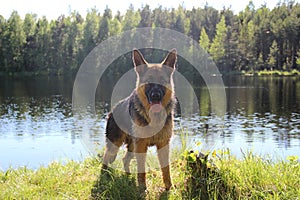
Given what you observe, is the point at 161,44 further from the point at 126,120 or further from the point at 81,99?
the point at 126,120

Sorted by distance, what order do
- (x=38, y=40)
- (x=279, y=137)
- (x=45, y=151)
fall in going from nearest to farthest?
(x=45, y=151) < (x=279, y=137) < (x=38, y=40)

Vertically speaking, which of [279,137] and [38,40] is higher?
[38,40]

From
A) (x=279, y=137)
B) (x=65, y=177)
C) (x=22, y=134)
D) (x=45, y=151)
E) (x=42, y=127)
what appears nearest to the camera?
(x=65, y=177)

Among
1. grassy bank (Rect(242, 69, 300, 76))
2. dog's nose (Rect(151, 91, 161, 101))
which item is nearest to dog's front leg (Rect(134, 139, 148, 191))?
dog's nose (Rect(151, 91, 161, 101))

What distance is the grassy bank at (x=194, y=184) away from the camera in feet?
16.8

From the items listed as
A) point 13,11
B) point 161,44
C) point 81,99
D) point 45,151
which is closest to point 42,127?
point 45,151

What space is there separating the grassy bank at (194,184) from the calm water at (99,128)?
2298 mm

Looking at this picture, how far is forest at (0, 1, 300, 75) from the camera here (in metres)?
77.9

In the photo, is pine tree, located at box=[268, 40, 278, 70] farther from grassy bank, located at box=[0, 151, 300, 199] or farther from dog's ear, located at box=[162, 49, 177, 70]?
dog's ear, located at box=[162, 49, 177, 70]

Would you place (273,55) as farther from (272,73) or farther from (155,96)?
(155,96)

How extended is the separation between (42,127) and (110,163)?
17837 millimetres

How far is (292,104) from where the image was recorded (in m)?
32.9

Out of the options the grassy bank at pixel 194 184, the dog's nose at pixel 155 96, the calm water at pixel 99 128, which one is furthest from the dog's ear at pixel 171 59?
the calm water at pixel 99 128

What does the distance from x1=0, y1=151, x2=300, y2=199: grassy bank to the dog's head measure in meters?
0.96
